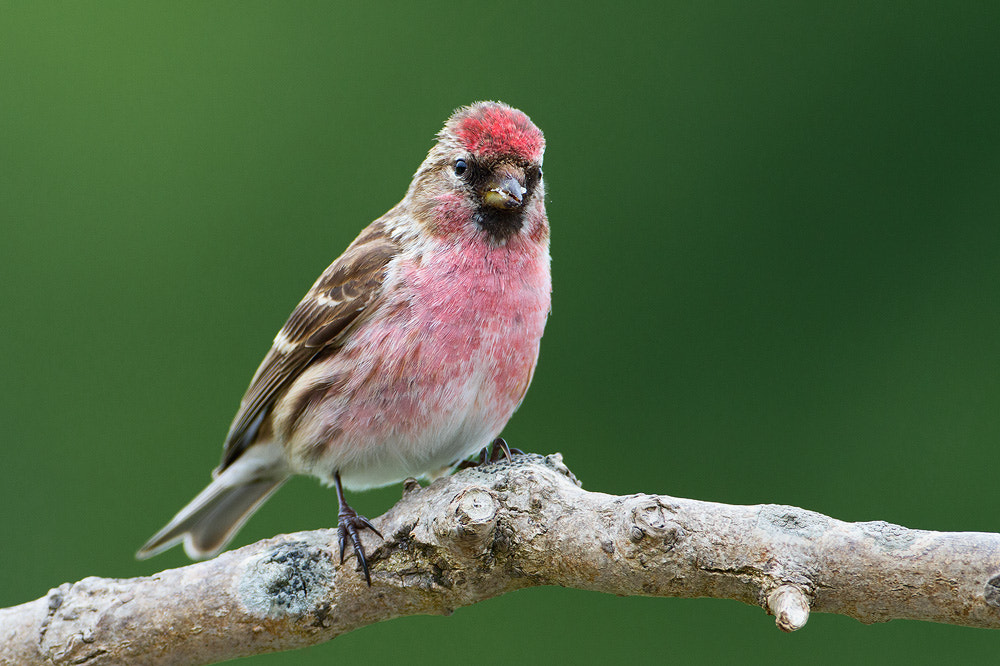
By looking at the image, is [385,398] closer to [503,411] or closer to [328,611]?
[503,411]

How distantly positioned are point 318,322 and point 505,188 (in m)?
0.73

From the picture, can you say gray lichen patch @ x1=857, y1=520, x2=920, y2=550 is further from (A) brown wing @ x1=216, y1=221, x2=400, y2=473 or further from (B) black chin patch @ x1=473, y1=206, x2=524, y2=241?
(A) brown wing @ x1=216, y1=221, x2=400, y2=473

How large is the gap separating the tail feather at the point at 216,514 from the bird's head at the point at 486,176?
1.16 metres

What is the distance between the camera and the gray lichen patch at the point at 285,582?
2.53m

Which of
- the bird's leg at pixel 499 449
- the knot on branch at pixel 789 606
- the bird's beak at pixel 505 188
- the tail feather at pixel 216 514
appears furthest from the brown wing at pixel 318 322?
the knot on branch at pixel 789 606

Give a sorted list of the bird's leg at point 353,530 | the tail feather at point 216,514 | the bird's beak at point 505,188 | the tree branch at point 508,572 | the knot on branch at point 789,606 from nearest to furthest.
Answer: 1. the knot on branch at point 789,606
2. the tree branch at point 508,572
3. the bird's leg at point 353,530
4. the bird's beak at point 505,188
5. the tail feather at point 216,514

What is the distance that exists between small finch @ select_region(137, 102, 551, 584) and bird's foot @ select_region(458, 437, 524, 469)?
0.05 metres

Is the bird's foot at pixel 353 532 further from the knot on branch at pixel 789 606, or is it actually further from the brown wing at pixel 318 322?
the knot on branch at pixel 789 606

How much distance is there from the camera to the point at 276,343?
350cm

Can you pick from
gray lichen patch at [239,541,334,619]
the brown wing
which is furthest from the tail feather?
gray lichen patch at [239,541,334,619]

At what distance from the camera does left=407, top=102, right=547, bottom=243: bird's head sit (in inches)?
115

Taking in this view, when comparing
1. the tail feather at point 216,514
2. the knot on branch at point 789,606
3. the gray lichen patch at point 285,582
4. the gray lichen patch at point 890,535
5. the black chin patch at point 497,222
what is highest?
the black chin patch at point 497,222

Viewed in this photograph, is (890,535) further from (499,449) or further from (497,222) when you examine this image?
(497,222)

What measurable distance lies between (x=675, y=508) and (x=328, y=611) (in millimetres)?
940
